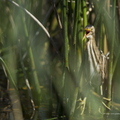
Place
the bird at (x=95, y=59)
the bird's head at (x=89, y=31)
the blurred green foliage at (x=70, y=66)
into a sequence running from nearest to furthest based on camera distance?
the blurred green foliage at (x=70, y=66) < the bird's head at (x=89, y=31) < the bird at (x=95, y=59)

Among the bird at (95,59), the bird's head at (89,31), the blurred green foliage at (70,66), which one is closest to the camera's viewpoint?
the blurred green foliage at (70,66)

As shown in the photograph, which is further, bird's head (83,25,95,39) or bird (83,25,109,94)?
bird (83,25,109,94)

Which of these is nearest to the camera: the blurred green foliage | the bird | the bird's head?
the blurred green foliage

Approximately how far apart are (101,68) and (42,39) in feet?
3.13

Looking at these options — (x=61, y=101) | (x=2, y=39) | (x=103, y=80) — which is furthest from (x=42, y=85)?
(x=61, y=101)

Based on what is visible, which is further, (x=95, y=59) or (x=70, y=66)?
(x=95, y=59)

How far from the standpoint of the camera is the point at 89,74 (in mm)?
2078

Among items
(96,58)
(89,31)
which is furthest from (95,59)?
(89,31)

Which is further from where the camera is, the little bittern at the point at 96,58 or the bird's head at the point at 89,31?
the little bittern at the point at 96,58

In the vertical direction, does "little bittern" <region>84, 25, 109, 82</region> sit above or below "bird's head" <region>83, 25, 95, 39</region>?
below

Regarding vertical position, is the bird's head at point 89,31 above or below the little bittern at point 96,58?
above

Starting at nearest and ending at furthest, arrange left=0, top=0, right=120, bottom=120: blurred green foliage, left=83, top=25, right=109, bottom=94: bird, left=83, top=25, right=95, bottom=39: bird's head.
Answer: left=0, top=0, right=120, bottom=120: blurred green foliage → left=83, top=25, right=95, bottom=39: bird's head → left=83, top=25, right=109, bottom=94: bird

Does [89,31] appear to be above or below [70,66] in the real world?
above

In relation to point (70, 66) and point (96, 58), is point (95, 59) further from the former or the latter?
point (70, 66)
